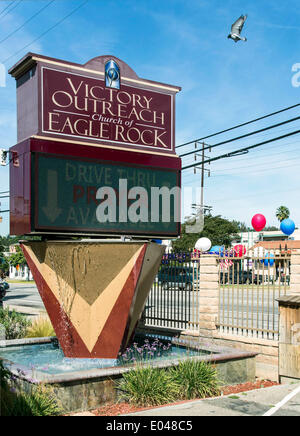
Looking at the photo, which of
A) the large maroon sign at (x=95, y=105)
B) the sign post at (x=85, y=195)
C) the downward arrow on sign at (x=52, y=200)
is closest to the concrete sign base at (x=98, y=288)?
the sign post at (x=85, y=195)

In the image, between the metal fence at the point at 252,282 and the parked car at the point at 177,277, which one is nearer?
the metal fence at the point at 252,282

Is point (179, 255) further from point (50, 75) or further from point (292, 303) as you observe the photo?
point (50, 75)

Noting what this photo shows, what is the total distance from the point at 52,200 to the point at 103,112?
2.51 meters

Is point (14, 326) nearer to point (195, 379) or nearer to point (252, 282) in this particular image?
point (195, 379)

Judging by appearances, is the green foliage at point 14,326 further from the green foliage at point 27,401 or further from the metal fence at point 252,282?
the green foliage at point 27,401

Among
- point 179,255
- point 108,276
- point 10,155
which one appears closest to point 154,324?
point 179,255

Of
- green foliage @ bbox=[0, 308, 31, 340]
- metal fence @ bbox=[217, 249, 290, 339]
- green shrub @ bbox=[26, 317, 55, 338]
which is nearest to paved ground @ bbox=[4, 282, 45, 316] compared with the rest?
green foliage @ bbox=[0, 308, 31, 340]

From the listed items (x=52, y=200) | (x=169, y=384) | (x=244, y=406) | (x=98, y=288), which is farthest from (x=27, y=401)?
(x=52, y=200)

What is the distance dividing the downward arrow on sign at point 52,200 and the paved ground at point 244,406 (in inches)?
179

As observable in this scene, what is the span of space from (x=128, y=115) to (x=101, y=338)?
5.34 meters

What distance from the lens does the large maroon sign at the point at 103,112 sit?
10.5 m

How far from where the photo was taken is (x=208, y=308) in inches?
519

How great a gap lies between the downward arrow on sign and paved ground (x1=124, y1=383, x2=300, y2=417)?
4.55m

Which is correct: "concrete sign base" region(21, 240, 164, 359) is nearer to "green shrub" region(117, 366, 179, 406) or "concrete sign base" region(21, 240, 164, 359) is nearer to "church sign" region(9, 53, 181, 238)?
"church sign" region(9, 53, 181, 238)
